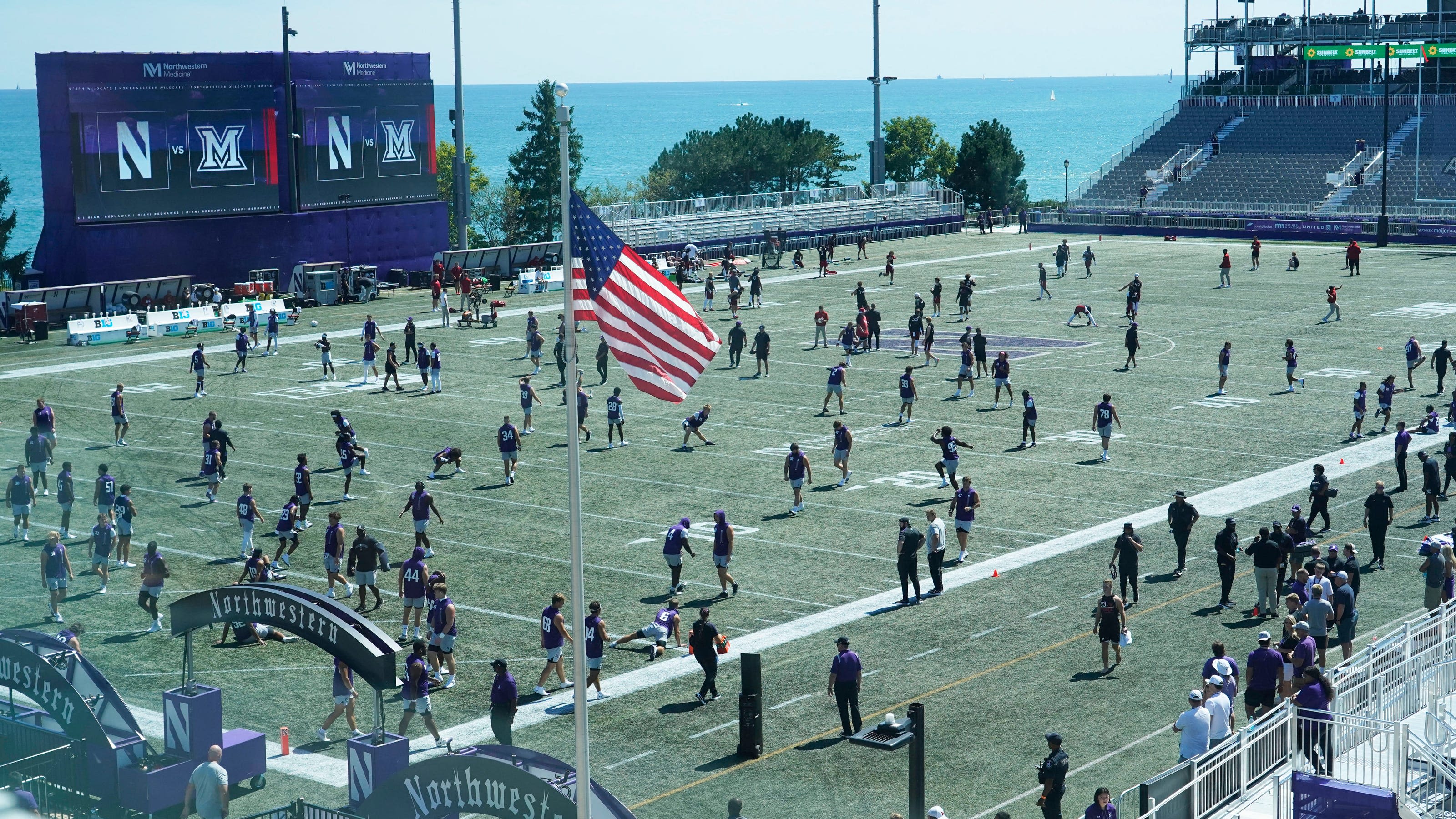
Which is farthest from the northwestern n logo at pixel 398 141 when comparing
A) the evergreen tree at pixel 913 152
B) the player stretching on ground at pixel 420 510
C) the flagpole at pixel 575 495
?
the evergreen tree at pixel 913 152

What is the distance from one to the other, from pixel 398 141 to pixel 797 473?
4070cm

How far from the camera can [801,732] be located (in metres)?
18.5

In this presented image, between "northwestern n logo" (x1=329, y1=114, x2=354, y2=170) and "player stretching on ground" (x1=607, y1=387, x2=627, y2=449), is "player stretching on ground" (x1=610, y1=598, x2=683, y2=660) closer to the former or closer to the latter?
"player stretching on ground" (x1=607, y1=387, x2=627, y2=449)

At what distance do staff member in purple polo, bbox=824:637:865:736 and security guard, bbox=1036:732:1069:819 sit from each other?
3.08 metres

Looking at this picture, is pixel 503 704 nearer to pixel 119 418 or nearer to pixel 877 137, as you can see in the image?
pixel 119 418

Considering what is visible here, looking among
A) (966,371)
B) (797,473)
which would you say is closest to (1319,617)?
(797,473)

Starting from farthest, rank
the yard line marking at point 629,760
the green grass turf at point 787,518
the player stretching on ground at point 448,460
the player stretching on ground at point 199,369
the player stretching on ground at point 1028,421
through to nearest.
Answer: the player stretching on ground at point 199,369 → the player stretching on ground at point 1028,421 → the player stretching on ground at point 448,460 → the green grass turf at point 787,518 → the yard line marking at point 629,760

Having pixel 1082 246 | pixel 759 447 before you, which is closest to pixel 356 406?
pixel 759 447

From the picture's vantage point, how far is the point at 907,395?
116 ft

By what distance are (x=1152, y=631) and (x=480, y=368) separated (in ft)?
86.5

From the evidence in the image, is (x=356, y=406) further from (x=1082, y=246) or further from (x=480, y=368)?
(x=1082, y=246)

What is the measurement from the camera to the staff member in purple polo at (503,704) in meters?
17.8

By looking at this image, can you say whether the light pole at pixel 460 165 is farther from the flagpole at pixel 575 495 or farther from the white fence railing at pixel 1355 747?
the flagpole at pixel 575 495

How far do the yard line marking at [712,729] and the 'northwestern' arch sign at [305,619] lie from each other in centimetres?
386
